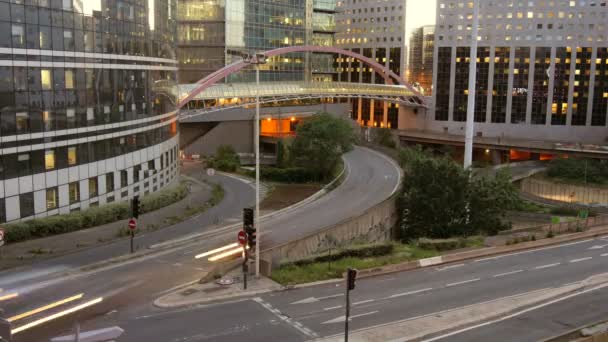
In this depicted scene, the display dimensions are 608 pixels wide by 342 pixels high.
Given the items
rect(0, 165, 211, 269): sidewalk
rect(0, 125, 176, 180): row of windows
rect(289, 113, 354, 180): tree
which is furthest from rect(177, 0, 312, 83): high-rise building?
rect(0, 165, 211, 269): sidewalk

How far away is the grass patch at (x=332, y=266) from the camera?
29.0 meters

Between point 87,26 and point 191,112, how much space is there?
1371 inches

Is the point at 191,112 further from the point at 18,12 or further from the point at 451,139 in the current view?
the point at 451,139

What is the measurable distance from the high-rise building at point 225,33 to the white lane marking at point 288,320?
67450mm

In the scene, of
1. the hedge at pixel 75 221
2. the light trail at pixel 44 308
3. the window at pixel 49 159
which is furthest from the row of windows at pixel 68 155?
the light trail at pixel 44 308

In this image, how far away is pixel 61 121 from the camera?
38750 millimetres

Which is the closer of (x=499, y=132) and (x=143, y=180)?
(x=143, y=180)

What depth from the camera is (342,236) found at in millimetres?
40906

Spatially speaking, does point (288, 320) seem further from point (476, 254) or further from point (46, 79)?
point (46, 79)

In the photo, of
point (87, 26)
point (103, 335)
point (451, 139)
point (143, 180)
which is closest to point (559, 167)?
point (451, 139)

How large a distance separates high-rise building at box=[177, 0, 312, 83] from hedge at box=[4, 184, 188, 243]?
157ft

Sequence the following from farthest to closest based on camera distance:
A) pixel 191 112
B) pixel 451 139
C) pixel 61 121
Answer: pixel 451 139 < pixel 191 112 < pixel 61 121

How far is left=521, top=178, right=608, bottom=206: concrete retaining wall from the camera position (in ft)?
267

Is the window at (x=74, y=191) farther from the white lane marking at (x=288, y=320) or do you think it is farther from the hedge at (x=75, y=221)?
the white lane marking at (x=288, y=320)
